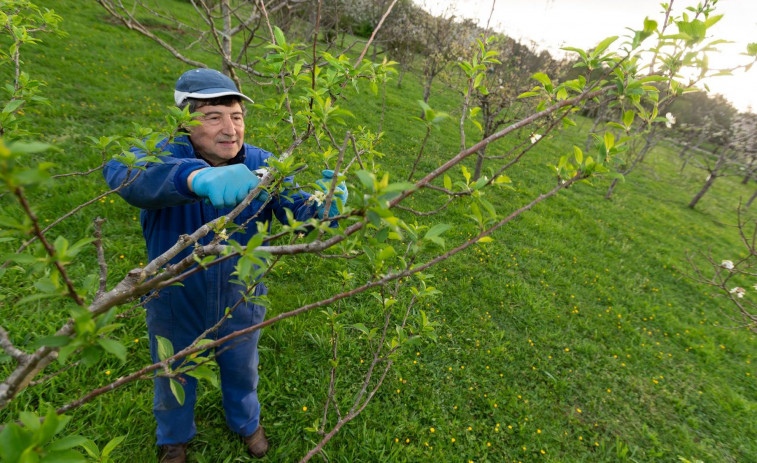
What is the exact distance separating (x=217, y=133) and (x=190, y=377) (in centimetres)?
161

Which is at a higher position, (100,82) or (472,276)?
(100,82)

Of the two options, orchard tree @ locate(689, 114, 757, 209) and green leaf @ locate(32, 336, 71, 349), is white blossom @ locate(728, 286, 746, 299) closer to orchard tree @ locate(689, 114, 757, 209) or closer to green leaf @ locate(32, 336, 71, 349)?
green leaf @ locate(32, 336, 71, 349)

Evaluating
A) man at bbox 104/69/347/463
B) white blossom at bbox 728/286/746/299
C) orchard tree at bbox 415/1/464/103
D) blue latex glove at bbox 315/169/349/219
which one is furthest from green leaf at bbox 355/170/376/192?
orchard tree at bbox 415/1/464/103

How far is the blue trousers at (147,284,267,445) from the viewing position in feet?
6.63

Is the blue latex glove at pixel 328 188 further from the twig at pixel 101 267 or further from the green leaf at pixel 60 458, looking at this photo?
the green leaf at pixel 60 458

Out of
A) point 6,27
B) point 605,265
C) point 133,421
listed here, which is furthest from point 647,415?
point 6,27

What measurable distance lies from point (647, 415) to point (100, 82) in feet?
38.7

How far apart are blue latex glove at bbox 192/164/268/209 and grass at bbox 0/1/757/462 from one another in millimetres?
1278

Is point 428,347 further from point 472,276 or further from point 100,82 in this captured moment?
point 100,82

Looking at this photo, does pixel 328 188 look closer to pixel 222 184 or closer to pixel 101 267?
pixel 222 184

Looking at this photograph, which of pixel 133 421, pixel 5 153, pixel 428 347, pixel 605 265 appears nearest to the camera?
pixel 5 153

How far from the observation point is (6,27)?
1976 millimetres

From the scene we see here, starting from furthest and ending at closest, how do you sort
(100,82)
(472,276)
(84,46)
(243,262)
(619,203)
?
(619,203) → (84,46) → (100,82) → (472,276) → (243,262)

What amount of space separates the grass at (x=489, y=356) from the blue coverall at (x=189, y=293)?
496mm
